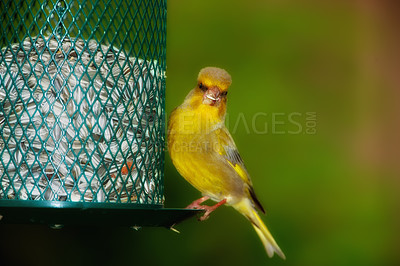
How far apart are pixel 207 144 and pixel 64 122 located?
1.59m

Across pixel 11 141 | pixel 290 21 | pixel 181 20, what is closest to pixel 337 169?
pixel 290 21

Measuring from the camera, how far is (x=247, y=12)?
27.4 feet

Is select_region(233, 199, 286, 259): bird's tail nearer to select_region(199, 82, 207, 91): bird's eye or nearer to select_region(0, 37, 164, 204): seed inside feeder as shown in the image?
select_region(199, 82, 207, 91): bird's eye

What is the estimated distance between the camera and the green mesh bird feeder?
16.2ft

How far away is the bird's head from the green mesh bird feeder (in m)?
0.75

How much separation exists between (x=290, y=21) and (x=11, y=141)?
14.2 ft

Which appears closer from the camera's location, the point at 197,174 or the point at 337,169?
the point at 197,174

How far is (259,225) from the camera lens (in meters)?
6.90

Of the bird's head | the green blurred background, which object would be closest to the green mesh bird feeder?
the bird's head

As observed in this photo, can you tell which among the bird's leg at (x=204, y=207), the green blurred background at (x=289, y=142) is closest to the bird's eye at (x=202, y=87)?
the bird's leg at (x=204, y=207)

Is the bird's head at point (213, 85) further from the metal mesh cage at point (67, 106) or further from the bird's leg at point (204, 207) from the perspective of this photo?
the bird's leg at point (204, 207)

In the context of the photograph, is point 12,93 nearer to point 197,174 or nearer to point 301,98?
point 197,174

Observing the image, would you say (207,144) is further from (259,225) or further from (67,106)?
(67,106)

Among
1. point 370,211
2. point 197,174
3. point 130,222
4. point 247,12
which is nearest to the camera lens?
point 130,222
